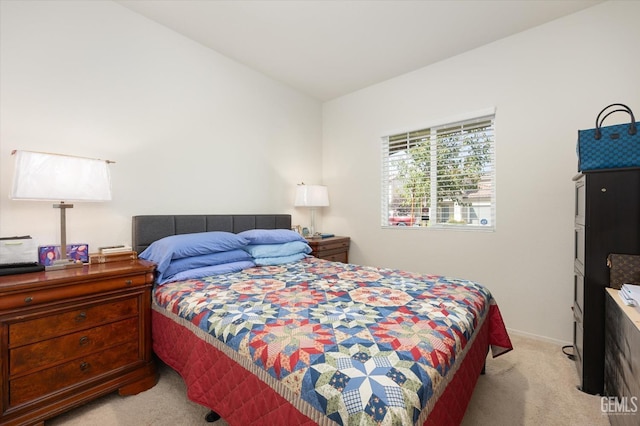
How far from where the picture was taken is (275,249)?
105 inches

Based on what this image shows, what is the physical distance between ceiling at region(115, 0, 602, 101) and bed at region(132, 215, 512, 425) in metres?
1.85

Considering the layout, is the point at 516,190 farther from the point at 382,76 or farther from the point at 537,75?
the point at 382,76

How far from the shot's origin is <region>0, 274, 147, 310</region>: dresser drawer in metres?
1.35

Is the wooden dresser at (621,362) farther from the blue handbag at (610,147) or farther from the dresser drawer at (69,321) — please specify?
the dresser drawer at (69,321)

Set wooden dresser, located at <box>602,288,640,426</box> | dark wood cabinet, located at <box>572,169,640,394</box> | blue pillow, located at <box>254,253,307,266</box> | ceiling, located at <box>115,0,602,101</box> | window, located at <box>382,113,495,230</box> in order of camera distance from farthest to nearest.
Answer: window, located at <box>382,113,495,230</box>
blue pillow, located at <box>254,253,307,266</box>
ceiling, located at <box>115,0,602,101</box>
dark wood cabinet, located at <box>572,169,640,394</box>
wooden dresser, located at <box>602,288,640,426</box>

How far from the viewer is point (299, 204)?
3.58 meters

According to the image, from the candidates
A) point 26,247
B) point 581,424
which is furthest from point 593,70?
point 26,247

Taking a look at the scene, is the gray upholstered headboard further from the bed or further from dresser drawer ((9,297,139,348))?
dresser drawer ((9,297,139,348))

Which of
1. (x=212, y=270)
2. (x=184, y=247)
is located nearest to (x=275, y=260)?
(x=212, y=270)

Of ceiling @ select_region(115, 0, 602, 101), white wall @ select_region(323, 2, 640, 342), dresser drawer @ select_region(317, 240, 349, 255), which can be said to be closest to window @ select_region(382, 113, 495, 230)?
white wall @ select_region(323, 2, 640, 342)

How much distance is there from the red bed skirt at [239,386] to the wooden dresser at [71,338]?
0.77ft

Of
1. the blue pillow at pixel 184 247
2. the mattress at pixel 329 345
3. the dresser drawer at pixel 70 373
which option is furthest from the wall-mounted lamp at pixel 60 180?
the mattress at pixel 329 345

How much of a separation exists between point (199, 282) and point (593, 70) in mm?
3509

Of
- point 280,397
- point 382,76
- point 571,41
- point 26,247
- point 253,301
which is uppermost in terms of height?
point 382,76
